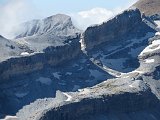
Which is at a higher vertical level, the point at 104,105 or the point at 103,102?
the point at 103,102

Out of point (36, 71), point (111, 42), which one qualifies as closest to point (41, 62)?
point (36, 71)

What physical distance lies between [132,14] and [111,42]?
9808 millimetres

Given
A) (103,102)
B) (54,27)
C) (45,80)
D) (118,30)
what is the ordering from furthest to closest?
(54,27) < (118,30) < (45,80) < (103,102)

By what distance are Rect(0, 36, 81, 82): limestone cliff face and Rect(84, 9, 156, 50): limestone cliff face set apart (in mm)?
4480

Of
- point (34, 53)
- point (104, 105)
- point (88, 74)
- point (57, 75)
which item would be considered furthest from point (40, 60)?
point (104, 105)

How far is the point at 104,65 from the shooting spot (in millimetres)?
154125

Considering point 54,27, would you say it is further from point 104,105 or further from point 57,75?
point 104,105

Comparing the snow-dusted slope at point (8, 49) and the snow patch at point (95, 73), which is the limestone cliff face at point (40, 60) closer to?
the snow-dusted slope at point (8, 49)

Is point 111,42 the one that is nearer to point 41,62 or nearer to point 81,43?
point 81,43

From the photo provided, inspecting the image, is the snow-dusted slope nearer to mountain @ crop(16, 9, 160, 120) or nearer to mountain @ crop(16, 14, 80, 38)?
mountain @ crop(16, 9, 160, 120)

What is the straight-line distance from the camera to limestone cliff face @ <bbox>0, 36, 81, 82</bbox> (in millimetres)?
135000

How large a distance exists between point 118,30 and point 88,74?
70.9 ft

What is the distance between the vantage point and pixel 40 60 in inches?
5581

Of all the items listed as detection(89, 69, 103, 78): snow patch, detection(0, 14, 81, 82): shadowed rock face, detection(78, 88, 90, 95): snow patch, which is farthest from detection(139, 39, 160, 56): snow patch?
detection(78, 88, 90, 95): snow patch
